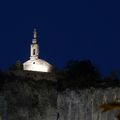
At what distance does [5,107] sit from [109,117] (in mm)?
6334

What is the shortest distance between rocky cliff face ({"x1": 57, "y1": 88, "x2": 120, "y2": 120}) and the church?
15.6m

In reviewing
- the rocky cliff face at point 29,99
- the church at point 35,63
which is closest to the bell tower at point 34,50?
the church at point 35,63

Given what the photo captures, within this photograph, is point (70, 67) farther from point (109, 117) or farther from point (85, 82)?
point (109, 117)

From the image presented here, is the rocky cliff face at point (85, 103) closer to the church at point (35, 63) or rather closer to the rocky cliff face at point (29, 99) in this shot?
the rocky cliff face at point (29, 99)

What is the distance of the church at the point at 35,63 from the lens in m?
47.0

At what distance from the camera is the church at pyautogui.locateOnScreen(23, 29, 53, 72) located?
47000mm

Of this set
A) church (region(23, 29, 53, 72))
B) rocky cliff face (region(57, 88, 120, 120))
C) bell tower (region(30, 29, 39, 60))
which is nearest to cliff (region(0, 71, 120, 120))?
rocky cliff face (region(57, 88, 120, 120))

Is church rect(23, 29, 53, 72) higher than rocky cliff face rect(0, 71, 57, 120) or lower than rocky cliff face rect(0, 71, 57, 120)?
higher

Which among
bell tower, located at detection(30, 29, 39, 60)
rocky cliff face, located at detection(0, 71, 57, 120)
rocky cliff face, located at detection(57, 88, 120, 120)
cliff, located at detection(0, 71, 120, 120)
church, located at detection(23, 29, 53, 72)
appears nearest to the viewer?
rocky cliff face, located at detection(57, 88, 120, 120)

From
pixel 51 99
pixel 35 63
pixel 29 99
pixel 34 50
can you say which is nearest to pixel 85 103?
pixel 51 99

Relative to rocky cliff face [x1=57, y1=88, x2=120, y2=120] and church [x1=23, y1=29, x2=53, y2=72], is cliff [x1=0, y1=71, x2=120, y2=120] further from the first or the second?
church [x1=23, y1=29, x2=53, y2=72]

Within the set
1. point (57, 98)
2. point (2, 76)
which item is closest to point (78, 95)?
point (57, 98)

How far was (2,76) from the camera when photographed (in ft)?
107

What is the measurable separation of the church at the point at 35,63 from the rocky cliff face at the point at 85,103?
51.0 ft
